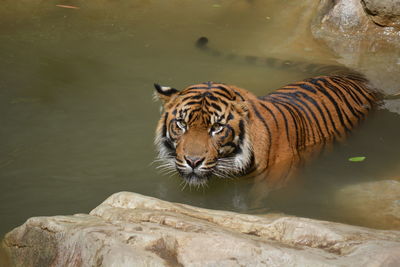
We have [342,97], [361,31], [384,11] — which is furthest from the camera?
[361,31]

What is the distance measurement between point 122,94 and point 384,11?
3.25m

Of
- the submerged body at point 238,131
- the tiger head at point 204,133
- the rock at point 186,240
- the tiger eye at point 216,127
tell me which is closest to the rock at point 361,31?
the submerged body at point 238,131

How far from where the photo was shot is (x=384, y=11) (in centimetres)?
627

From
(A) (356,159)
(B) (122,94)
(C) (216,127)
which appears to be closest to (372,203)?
(A) (356,159)

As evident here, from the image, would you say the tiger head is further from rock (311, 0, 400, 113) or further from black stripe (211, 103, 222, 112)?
rock (311, 0, 400, 113)

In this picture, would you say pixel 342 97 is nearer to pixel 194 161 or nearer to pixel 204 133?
pixel 204 133

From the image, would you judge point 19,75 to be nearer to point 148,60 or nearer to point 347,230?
point 148,60

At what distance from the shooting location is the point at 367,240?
7.81ft

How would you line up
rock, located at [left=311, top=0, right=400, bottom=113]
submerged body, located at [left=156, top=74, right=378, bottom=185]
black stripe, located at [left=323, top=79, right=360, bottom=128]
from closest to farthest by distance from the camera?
submerged body, located at [left=156, top=74, right=378, bottom=185] < black stripe, located at [left=323, top=79, right=360, bottom=128] < rock, located at [left=311, top=0, right=400, bottom=113]

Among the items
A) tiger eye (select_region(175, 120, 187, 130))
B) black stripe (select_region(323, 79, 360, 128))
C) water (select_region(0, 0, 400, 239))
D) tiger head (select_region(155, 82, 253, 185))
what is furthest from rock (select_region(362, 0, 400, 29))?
tiger eye (select_region(175, 120, 187, 130))

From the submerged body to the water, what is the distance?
0.61ft

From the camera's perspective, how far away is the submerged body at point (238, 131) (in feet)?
12.1

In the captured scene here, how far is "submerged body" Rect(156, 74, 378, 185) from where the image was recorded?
3703 millimetres

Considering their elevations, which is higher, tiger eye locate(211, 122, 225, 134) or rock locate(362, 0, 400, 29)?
rock locate(362, 0, 400, 29)
